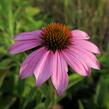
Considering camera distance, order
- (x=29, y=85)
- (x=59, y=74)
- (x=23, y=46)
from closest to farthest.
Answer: (x=59, y=74), (x=23, y=46), (x=29, y=85)

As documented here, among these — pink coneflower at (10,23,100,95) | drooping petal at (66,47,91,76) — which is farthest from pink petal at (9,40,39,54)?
drooping petal at (66,47,91,76)

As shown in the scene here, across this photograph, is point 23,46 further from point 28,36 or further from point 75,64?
point 75,64

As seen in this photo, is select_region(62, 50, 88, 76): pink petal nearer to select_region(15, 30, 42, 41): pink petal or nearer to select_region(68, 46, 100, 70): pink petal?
select_region(68, 46, 100, 70): pink petal

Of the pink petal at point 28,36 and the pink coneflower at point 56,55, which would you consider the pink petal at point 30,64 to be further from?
the pink petal at point 28,36

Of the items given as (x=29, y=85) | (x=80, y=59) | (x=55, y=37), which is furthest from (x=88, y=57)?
(x=29, y=85)

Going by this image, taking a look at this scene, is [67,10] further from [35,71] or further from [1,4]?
[35,71]

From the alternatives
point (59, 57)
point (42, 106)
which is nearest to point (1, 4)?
point (42, 106)
